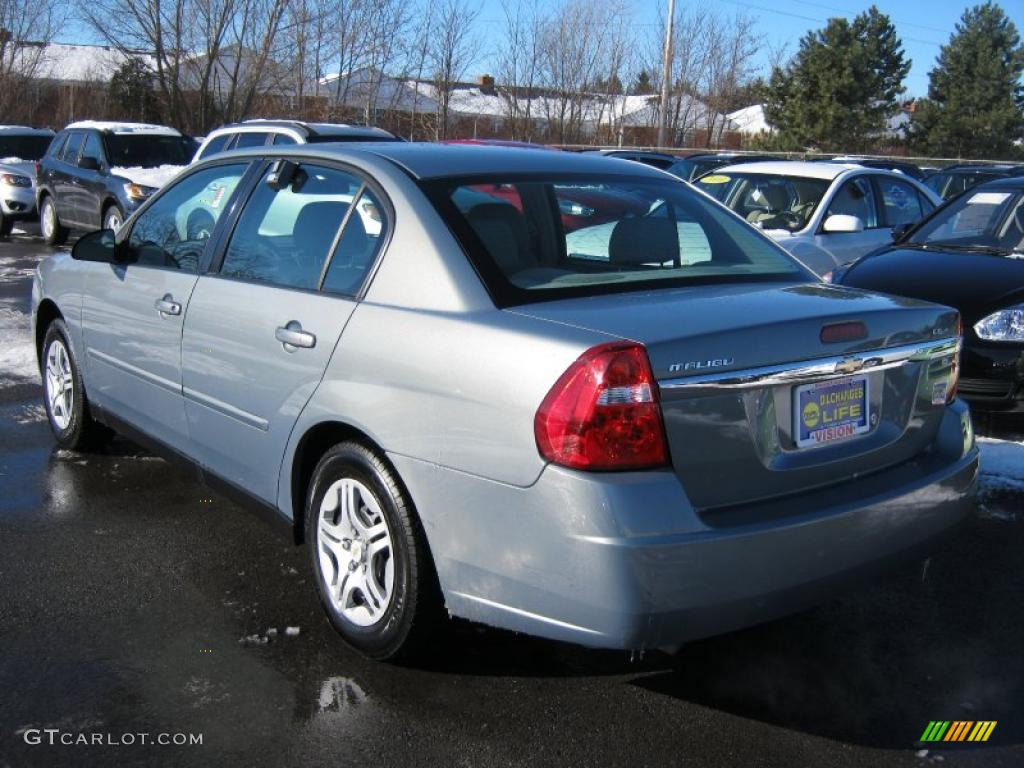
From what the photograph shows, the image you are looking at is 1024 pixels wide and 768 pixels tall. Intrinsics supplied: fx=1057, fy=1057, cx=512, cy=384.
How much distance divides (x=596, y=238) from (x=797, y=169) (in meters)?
6.39

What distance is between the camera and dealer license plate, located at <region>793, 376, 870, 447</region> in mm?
2979

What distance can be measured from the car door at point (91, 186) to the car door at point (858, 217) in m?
9.68

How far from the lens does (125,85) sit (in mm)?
33094

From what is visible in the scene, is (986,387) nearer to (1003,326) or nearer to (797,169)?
(1003,326)

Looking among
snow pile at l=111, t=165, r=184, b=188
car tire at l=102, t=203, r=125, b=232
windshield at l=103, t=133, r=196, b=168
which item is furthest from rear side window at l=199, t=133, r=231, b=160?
windshield at l=103, t=133, r=196, b=168

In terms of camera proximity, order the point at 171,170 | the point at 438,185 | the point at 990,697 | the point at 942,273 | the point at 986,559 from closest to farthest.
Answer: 1. the point at 990,697
2. the point at 438,185
3. the point at 986,559
4. the point at 942,273
5. the point at 171,170

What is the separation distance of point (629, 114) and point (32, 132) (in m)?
29.4

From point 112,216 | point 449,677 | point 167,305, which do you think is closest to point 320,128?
point 112,216

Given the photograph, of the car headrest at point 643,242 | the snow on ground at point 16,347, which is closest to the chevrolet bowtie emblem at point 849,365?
the car headrest at point 643,242

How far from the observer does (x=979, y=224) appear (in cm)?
745

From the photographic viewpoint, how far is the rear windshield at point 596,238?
333 centimetres

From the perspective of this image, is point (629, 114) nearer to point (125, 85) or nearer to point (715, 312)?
point (125, 85)

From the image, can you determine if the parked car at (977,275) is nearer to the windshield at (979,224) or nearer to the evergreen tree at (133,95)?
the windshield at (979,224)

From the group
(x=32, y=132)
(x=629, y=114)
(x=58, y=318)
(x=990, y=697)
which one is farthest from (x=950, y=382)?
(x=629, y=114)
